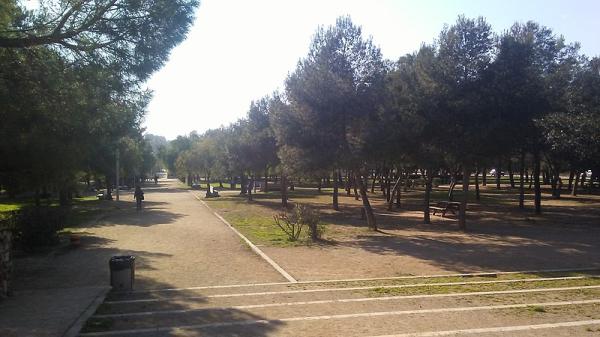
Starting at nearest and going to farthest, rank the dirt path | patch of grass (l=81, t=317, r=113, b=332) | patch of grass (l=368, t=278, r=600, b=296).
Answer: patch of grass (l=81, t=317, r=113, b=332) < patch of grass (l=368, t=278, r=600, b=296) < the dirt path

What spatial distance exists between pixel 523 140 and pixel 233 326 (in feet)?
63.0

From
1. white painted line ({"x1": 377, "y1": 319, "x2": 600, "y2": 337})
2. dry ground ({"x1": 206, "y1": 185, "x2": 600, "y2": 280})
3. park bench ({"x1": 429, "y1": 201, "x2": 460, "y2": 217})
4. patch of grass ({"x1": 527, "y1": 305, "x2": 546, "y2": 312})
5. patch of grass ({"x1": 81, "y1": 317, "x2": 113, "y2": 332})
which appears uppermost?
park bench ({"x1": 429, "y1": 201, "x2": 460, "y2": 217})

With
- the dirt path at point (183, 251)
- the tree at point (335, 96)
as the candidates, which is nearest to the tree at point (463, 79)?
the tree at point (335, 96)

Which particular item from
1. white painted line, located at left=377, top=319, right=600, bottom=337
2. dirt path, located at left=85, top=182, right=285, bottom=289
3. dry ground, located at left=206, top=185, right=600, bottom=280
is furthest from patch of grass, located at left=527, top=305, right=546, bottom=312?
dirt path, located at left=85, top=182, right=285, bottom=289

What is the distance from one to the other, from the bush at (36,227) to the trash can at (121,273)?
7161 millimetres

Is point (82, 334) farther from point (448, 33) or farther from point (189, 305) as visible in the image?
point (448, 33)

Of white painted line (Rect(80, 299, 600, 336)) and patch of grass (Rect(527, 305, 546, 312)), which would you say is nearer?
white painted line (Rect(80, 299, 600, 336))

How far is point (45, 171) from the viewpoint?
16.4 m

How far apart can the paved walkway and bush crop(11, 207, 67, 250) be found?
94cm

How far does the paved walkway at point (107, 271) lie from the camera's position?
7.06 meters

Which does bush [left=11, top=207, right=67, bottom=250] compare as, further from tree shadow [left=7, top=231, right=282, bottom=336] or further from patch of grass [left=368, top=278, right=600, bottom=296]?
patch of grass [left=368, top=278, right=600, bottom=296]

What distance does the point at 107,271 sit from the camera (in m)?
11.6

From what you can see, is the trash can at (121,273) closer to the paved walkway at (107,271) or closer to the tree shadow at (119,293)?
the tree shadow at (119,293)

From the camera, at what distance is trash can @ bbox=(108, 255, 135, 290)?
9.17 metres
